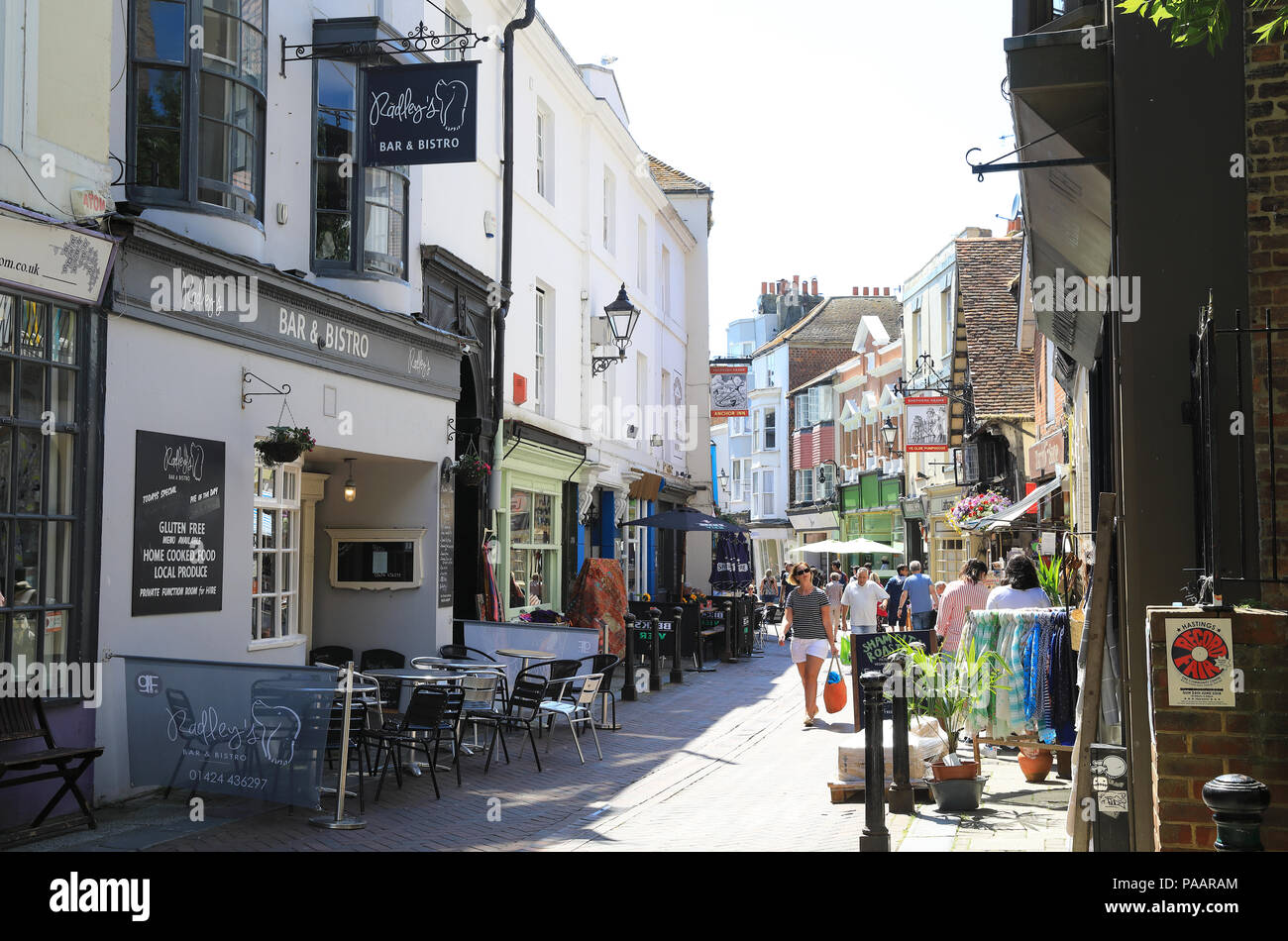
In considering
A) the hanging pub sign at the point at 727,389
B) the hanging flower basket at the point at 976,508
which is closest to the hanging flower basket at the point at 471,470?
the hanging flower basket at the point at 976,508

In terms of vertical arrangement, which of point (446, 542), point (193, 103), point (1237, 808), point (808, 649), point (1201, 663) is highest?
point (193, 103)

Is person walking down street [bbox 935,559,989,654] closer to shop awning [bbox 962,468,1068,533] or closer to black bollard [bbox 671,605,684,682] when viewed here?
shop awning [bbox 962,468,1068,533]

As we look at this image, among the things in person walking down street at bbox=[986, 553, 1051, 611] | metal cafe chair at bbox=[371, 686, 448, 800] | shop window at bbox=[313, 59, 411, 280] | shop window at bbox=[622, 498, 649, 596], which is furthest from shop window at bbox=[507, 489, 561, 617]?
person walking down street at bbox=[986, 553, 1051, 611]

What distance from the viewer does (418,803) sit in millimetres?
9836

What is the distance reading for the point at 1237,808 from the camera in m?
4.48

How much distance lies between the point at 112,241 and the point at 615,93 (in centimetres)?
1864

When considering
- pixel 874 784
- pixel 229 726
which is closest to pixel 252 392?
pixel 229 726

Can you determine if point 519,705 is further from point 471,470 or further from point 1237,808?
point 1237,808

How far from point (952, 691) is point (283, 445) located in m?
5.82

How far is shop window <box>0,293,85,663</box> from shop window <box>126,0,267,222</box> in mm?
1722
